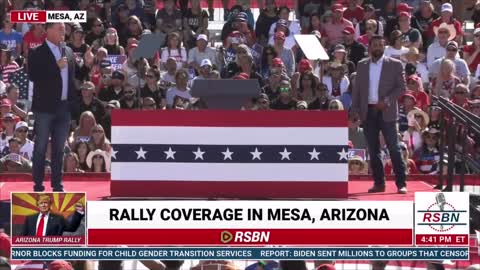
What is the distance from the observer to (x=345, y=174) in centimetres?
1666

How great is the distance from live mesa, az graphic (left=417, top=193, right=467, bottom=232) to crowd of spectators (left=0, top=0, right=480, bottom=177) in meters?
2.33

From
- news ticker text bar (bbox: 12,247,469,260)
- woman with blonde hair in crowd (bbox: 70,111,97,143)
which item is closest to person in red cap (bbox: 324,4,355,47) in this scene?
woman with blonde hair in crowd (bbox: 70,111,97,143)

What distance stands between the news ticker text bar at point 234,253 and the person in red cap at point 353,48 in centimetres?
849

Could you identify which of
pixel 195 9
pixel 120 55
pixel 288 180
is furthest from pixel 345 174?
pixel 195 9

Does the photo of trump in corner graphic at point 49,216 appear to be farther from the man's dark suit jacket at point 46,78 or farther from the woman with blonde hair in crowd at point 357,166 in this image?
the woman with blonde hair in crowd at point 357,166

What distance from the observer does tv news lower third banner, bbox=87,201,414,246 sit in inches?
615

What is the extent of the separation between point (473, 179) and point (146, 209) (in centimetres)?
398

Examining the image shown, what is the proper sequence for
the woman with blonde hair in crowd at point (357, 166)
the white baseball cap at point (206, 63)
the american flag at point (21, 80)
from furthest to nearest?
the american flag at point (21, 80) → the white baseball cap at point (206, 63) → the woman with blonde hair in crowd at point (357, 166)

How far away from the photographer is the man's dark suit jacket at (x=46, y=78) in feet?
53.3

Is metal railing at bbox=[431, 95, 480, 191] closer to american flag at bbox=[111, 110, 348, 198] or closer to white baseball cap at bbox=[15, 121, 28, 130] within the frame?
american flag at bbox=[111, 110, 348, 198]

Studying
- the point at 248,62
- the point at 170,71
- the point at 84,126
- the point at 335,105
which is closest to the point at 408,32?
the point at 248,62

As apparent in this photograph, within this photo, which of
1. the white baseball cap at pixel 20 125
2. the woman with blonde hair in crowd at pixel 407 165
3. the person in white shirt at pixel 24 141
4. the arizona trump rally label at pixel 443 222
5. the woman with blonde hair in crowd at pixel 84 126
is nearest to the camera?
the arizona trump rally label at pixel 443 222

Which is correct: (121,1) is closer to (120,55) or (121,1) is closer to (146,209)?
(120,55)

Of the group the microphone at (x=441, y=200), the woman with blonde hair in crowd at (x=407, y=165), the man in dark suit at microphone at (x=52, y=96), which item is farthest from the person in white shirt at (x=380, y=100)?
the man in dark suit at microphone at (x=52, y=96)
